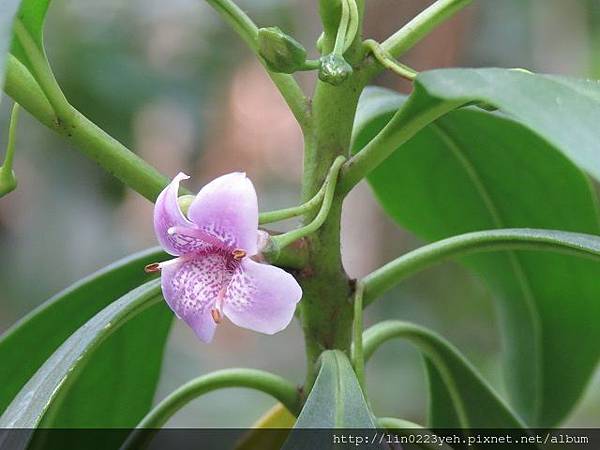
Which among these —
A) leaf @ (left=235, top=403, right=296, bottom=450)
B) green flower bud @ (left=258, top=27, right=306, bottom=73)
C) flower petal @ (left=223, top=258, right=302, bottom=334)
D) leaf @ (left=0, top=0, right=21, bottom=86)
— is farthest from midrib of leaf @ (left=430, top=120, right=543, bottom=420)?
leaf @ (left=0, top=0, right=21, bottom=86)

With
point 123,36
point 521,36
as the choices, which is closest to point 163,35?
point 123,36

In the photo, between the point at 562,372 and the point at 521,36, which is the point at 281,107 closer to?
the point at 521,36

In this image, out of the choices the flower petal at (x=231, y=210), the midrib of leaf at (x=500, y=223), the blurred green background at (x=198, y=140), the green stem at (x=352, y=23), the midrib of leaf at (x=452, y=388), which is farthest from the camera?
the blurred green background at (x=198, y=140)

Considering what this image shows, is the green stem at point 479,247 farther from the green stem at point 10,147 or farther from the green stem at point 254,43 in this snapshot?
the green stem at point 10,147

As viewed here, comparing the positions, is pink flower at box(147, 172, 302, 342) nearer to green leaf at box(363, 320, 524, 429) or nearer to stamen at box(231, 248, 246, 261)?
stamen at box(231, 248, 246, 261)

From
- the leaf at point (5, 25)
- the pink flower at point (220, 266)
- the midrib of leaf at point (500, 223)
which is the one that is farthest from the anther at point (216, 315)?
the midrib of leaf at point (500, 223)

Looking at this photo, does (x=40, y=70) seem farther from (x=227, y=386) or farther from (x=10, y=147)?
(x=227, y=386)
